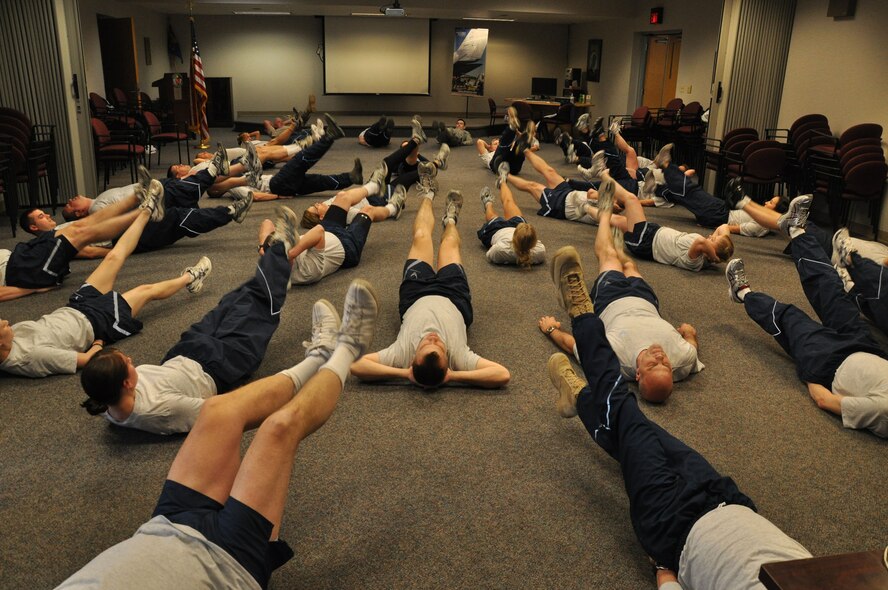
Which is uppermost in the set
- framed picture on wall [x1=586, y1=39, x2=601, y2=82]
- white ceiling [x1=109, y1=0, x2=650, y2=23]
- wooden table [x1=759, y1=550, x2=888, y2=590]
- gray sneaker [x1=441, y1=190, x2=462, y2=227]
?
white ceiling [x1=109, y1=0, x2=650, y2=23]

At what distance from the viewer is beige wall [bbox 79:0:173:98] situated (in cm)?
1208

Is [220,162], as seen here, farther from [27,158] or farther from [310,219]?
[27,158]

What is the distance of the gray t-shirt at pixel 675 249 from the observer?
539 centimetres

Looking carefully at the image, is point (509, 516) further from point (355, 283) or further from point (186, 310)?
point (186, 310)

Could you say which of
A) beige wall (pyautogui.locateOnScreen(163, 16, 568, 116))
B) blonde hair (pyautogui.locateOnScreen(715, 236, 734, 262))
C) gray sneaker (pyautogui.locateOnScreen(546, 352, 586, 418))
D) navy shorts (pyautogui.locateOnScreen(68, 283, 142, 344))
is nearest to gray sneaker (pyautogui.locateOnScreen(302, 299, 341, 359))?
gray sneaker (pyautogui.locateOnScreen(546, 352, 586, 418))

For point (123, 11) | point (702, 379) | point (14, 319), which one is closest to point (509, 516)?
point (702, 379)

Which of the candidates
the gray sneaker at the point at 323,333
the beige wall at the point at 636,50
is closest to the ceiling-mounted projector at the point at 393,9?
the beige wall at the point at 636,50

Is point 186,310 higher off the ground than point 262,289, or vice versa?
point 262,289

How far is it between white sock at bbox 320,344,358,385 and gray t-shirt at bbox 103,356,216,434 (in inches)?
34.6

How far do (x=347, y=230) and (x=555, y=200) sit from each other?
8.50ft

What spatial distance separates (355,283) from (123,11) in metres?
13.7

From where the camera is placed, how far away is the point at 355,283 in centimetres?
262

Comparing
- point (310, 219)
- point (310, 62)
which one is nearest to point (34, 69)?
point (310, 219)

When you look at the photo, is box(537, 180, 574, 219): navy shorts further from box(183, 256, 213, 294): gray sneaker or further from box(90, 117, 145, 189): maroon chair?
box(90, 117, 145, 189): maroon chair
